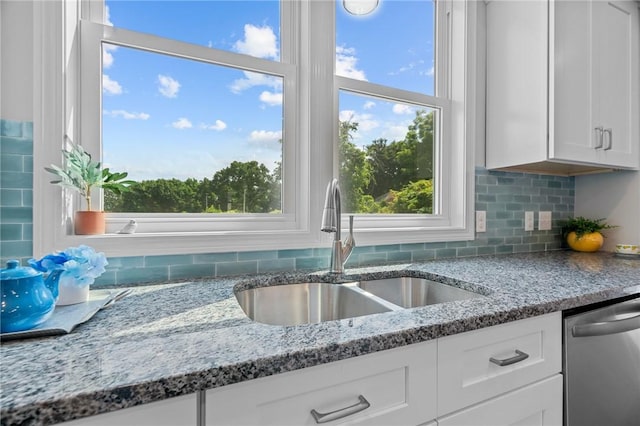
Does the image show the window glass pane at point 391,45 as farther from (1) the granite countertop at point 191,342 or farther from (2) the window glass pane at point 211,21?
(1) the granite countertop at point 191,342

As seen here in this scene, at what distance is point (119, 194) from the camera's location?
117 cm

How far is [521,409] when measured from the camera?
87 cm

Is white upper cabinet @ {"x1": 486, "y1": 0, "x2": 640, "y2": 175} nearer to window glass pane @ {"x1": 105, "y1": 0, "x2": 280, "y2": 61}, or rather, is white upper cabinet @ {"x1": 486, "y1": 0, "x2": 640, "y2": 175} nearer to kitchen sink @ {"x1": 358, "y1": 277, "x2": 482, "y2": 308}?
kitchen sink @ {"x1": 358, "y1": 277, "x2": 482, "y2": 308}

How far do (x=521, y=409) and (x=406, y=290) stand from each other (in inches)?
22.4

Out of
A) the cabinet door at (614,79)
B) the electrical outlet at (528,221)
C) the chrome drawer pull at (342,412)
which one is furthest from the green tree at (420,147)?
the chrome drawer pull at (342,412)

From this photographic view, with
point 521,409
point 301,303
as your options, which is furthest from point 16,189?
point 521,409

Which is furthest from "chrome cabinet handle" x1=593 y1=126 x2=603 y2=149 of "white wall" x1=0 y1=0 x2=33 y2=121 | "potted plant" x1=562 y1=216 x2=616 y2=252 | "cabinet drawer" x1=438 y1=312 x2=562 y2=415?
"white wall" x1=0 y1=0 x2=33 y2=121

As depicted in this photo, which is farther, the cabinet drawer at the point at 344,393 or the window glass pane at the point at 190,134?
the window glass pane at the point at 190,134

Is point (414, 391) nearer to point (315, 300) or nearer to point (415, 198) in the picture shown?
point (315, 300)

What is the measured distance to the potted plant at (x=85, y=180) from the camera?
3.21 ft

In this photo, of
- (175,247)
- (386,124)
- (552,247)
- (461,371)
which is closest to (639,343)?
(461,371)

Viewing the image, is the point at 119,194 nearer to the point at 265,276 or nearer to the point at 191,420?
the point at 265,276

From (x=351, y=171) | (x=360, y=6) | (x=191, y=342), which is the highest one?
(x=360, y=6)

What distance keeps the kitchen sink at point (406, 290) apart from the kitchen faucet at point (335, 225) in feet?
0.42
